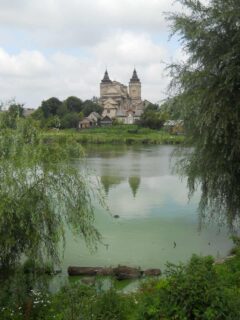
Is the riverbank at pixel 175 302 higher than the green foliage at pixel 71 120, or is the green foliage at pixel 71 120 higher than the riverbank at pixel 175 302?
the green foliage at pixel 71 120

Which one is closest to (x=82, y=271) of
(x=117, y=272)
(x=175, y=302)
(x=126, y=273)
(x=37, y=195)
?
(x=117, y=272)

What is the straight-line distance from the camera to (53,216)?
955cm

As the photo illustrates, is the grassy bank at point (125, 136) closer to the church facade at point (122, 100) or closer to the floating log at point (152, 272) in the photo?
the church facade at point (122, 100)

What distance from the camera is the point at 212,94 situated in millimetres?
11055

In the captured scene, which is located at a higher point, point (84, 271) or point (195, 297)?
point (195, 297)

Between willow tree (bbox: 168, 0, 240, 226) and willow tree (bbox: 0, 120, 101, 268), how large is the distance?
10.8 ft

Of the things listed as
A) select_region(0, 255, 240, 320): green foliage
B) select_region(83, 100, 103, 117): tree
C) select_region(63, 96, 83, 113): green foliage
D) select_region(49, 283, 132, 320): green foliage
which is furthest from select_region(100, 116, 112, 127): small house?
select_region(49, 283, 132, 320): green foliage

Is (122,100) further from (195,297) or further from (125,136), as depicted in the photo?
(195,297)

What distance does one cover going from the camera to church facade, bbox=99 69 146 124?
115188 millimetres

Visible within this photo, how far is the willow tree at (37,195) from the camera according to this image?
29.9 ft

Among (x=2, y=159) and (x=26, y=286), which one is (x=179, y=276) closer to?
(x=26, y=286)

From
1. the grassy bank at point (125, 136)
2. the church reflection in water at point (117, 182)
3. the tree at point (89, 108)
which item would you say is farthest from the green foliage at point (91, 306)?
the tree at point (89, 108)

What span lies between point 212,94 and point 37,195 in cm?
501

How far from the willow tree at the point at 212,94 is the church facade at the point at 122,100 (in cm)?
9831
